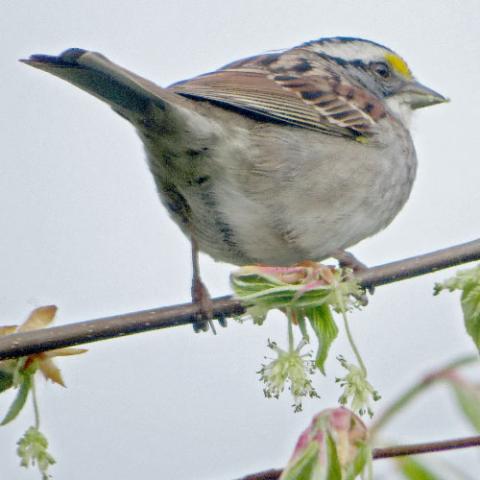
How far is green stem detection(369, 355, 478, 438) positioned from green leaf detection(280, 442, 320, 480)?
0.35ft

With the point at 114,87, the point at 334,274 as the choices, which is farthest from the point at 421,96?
the point at 334,274

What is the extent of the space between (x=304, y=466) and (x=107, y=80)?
1.55 meters

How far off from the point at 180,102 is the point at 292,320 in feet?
4.49

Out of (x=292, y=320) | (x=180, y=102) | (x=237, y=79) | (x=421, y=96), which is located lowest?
(x=292, y=320)

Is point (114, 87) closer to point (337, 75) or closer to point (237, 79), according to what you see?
point (237, 79)

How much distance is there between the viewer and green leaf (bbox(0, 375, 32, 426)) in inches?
A: 67.5

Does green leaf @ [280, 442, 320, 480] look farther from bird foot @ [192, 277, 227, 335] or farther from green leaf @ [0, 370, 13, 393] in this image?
bird foot @ [192, 277, 227, 335]

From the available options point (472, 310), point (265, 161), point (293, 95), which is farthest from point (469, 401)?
point (293, 95)

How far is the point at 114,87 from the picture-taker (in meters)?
2.70

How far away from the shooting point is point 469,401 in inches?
48.9

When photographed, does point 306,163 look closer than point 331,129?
Yes

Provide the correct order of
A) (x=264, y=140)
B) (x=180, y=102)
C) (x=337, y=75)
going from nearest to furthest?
(x=180, y=102) → (x=264, y=140) → (x=337, y=75)

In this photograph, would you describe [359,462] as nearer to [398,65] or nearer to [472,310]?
[472,310]

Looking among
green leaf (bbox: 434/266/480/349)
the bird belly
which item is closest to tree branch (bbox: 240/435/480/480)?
green leaf (bbox: 434/266/480/349)
